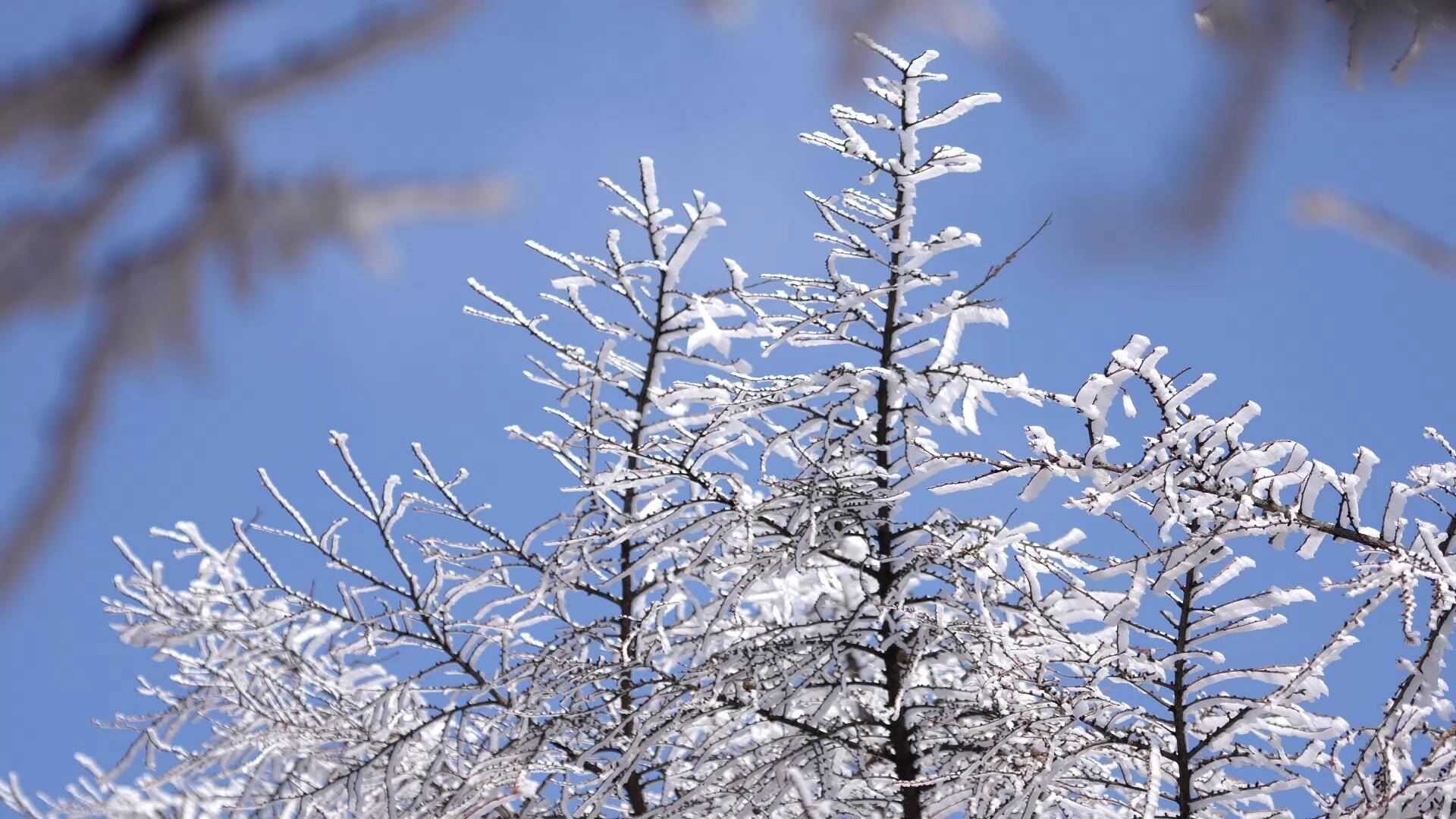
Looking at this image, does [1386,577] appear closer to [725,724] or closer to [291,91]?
[725,724]

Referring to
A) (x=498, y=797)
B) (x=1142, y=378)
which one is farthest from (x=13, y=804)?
(x=1142, y=378)

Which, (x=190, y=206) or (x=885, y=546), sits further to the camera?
(x=885, y=546)

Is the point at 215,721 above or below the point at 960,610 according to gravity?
above

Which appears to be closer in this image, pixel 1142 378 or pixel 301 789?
pixel 1142 378

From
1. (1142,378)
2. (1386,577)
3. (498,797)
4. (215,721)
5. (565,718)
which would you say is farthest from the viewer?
(215,721)

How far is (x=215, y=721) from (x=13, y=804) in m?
3.42

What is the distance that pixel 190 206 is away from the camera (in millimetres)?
972

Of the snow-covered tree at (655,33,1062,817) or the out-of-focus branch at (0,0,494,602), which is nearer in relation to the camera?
the out-of-focus branch at (0,0,494,602)

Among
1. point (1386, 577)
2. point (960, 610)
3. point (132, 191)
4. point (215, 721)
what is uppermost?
point (215, 721)

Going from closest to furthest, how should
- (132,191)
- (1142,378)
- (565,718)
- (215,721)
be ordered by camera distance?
(132,191) < (1142,378) < (565,718) < (215,721)

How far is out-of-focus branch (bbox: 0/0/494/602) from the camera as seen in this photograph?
917mm

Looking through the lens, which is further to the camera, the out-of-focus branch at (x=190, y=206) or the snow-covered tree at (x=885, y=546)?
the snow-covered tree at (x=885, y=546)

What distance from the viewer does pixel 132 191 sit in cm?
96

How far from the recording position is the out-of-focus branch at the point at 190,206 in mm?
917
